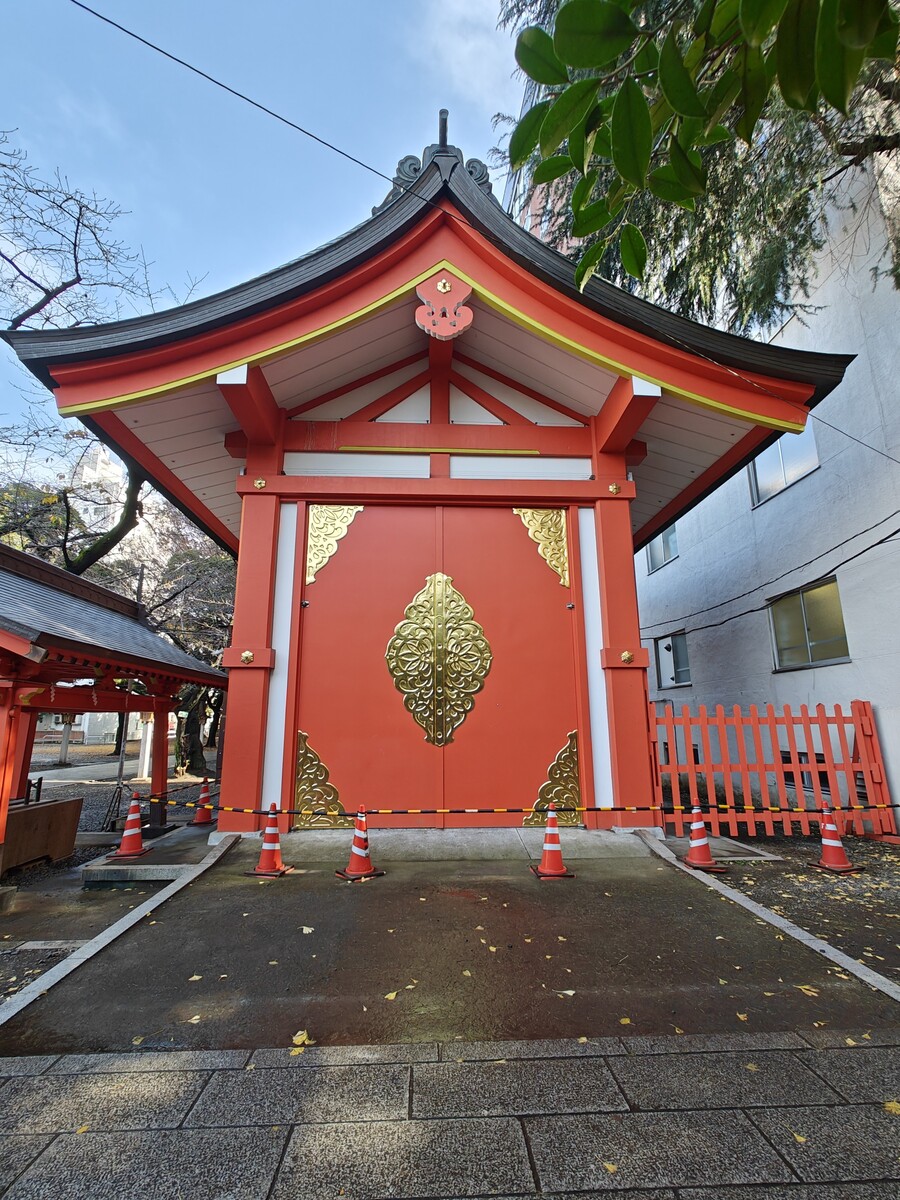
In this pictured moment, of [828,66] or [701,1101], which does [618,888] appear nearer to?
[701,1101]

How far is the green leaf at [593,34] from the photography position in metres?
0.95

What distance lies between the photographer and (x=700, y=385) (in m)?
5.28

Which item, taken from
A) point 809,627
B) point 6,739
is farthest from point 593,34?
point 809,627

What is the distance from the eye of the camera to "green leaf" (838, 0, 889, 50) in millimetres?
844

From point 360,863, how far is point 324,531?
3.14 metres

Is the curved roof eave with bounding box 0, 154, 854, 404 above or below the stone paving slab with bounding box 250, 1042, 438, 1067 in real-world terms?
above

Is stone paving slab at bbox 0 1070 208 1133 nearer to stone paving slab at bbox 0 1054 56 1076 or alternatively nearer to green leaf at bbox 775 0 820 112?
stone paving slab at bbox 0 1054 56 1076

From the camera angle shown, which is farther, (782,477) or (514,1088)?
(782,477)

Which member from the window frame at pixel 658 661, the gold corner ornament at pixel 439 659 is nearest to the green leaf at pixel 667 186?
the gold corner ornament at pixel 439 659

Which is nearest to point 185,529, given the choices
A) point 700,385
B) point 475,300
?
point 475,300

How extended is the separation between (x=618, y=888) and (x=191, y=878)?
319 cm

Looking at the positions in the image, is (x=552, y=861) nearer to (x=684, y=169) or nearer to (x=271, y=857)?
(x=271, y=857)

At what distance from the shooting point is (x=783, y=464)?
9.10m

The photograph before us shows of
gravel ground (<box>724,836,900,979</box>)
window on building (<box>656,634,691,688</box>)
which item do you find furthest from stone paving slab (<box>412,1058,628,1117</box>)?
window on building (<box>656,634,691,688</box>)
